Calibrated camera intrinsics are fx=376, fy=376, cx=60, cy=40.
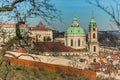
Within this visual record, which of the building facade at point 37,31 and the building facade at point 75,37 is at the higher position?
the building facade at point 37,31

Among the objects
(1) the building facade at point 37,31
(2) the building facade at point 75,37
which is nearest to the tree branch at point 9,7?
(1) the building facade at point 37,31

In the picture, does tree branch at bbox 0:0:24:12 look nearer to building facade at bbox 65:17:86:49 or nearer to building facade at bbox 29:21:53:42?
building facade at bbox 29:21:53:42

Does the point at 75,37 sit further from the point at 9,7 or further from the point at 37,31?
the point at 9,7

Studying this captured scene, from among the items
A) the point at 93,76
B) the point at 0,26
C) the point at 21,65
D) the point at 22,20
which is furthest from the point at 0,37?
the point at 93,76

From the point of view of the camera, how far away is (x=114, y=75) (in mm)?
18953

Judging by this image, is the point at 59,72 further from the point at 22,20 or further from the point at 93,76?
the point at 22,20

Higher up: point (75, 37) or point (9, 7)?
point (9, 7)

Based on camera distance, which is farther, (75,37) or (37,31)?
(75,37)

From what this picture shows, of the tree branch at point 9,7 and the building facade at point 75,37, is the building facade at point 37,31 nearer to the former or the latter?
the tree branch at point 9,7

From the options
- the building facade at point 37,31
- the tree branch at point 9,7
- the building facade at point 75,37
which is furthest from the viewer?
the building facade at point 75,37

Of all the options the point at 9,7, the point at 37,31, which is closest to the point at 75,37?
the point at 37,31

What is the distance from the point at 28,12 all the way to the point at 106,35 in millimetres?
1251

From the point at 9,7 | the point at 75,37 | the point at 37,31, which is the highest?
the point at 9,7

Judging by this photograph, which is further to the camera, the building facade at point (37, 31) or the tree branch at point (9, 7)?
the building facade at point (37, 31)
